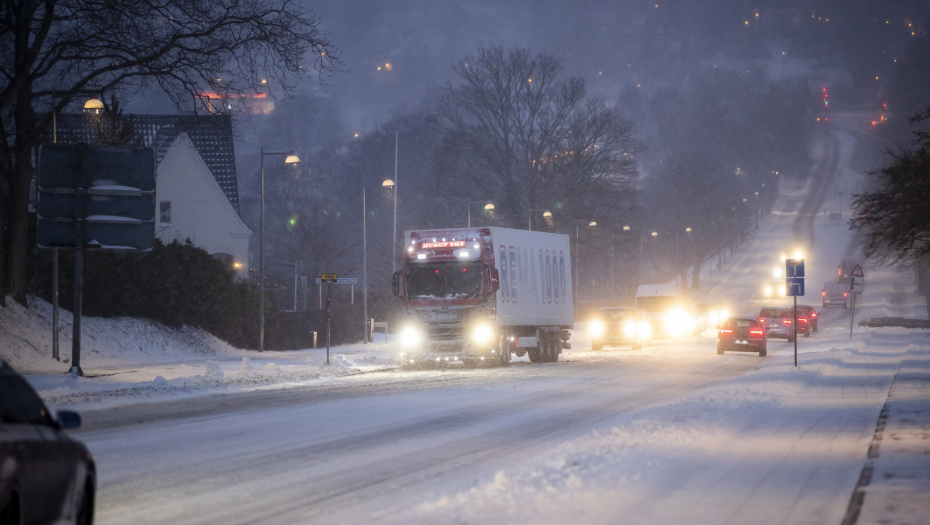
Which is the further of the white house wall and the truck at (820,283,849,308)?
the truck at (820,283,849,308)

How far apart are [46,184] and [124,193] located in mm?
1702

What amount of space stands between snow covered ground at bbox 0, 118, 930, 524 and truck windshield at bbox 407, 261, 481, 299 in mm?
2419

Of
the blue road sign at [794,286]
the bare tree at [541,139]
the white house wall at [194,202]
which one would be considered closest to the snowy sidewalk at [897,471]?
the blue road sign at [794,286]

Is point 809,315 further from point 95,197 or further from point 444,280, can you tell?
point 95,197

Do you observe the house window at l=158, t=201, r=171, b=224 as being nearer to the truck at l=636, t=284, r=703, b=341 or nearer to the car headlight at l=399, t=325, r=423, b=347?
the truck at l=636, t=284, r=703, b=341

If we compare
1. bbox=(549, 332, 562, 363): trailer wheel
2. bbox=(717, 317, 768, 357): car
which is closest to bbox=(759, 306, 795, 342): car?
bbox=(717, 317, 768, 357): car

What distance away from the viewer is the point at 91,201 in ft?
73.0

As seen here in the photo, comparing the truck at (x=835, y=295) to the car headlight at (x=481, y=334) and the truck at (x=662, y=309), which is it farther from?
the car headlight at (x=481, y=334)

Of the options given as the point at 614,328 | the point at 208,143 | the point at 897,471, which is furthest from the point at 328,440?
the point at 208,143

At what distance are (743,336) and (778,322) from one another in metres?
14.2

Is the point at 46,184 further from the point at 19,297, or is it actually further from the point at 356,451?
the point at 356,451

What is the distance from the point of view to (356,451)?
11.7 m

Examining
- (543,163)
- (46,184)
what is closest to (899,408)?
(46,184)

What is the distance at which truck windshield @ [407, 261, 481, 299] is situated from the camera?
2892 cm
